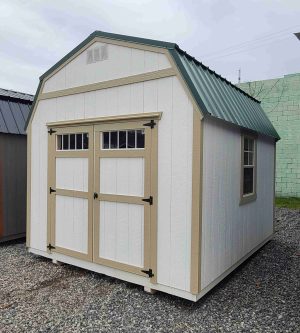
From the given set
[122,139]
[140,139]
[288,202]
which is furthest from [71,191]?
[288,202]

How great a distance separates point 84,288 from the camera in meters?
3.82

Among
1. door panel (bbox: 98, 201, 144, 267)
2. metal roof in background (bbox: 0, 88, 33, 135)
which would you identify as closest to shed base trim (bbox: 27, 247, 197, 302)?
door panel (bbox: 98, 201, 144, 267)

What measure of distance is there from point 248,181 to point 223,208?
4.05ft

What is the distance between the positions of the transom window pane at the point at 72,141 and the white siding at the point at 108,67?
2.39 ft

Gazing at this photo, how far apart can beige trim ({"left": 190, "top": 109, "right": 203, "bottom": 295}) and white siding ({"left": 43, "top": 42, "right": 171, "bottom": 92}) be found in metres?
0.86

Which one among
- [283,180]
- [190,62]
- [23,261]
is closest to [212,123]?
[190,62]

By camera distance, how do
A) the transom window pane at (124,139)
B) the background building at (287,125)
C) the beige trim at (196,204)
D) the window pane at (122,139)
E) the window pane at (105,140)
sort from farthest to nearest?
the background building at (287,125), the window pane at (105,140), the window pane at (122,139), the transom window pane at (124,139), the beige trim at (196,204)

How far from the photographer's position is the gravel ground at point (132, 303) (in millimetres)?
2939

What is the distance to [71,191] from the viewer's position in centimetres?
445

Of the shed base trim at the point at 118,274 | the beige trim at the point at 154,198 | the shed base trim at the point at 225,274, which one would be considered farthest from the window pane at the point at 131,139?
the shed base trim at the point at 225,274

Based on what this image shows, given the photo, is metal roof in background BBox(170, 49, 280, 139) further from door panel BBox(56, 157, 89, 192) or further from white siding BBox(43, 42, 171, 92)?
door panel BBox(56, 157, 89, 192)

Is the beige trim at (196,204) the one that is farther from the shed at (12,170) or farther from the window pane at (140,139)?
the shed at (12,170)

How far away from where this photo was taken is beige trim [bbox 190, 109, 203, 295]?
326 centimetres

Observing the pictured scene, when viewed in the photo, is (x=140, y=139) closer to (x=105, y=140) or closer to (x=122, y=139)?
(x=122, y=139)
